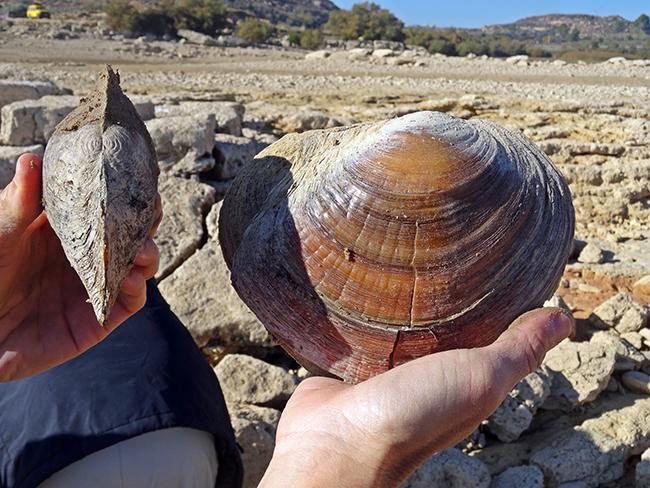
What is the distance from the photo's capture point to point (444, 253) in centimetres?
197

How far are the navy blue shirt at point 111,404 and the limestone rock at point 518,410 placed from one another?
4.34ft

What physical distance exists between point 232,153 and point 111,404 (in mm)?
3000

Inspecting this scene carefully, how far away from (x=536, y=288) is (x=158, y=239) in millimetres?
2791

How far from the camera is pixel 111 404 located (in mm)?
2572

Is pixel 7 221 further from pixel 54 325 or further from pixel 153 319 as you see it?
pixel 153 319

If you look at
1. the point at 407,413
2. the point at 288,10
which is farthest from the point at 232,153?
the point at 288,10

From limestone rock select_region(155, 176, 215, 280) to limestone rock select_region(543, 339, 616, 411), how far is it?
2.29m

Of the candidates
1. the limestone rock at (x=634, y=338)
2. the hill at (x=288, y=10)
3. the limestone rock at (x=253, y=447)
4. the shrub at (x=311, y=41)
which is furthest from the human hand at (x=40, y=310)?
the hill at (x=288, y=10)

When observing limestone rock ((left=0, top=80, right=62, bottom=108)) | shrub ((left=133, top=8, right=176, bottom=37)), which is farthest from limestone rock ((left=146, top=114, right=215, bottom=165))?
shrub ((left=133, top=8, right=176, bottom=37))

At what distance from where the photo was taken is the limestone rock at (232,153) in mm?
5152

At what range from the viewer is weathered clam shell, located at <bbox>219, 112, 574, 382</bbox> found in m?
1.97

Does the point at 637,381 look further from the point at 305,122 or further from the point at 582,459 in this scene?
the point at 305,122

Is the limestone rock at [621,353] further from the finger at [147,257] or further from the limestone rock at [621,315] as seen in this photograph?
the finger at [147,257]

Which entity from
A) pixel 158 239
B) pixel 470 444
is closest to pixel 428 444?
pixel 470 444
